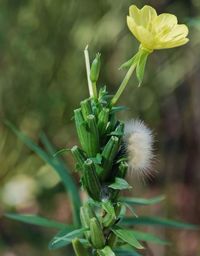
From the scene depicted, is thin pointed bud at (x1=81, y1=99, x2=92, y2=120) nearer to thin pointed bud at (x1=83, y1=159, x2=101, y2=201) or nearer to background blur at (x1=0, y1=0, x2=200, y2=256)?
thin pointed bud at (x1=83, y1=159, x2=101, y2=201)

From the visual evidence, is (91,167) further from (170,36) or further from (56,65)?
(56,65)

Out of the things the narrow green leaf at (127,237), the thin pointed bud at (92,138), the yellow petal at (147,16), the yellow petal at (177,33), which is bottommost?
the narrow green leaf at (127,237)


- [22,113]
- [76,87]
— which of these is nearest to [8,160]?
[22,113]

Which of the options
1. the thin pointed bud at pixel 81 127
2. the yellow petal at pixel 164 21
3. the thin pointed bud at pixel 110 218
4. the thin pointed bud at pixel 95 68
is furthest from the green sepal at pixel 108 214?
the yellow petal at pixel 164 21

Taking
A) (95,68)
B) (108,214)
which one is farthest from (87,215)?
(95,68)

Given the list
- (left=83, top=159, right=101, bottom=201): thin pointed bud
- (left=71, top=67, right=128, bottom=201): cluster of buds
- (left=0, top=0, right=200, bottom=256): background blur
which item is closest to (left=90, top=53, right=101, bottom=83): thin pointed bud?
(left=71, top=67, right=128, bottom=201): cluster of buds

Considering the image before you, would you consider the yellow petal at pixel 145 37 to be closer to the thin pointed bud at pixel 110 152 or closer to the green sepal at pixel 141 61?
the green sepal at pixel 141 61
